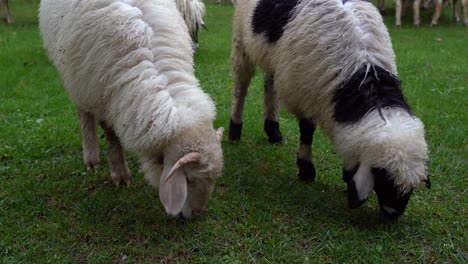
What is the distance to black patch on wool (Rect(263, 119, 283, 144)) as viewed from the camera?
17.1 feet

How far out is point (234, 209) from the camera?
12.7 feet

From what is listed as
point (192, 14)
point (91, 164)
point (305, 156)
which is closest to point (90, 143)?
point (91, 164)

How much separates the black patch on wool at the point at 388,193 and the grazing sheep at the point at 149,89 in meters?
1.13

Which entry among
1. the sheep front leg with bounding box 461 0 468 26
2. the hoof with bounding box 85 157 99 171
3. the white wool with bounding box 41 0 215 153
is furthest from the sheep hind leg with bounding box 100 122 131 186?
the sheep front leg with bounding box 461 0 468 26

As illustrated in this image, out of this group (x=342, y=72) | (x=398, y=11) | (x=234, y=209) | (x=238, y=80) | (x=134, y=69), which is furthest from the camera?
(x=398, y=11)

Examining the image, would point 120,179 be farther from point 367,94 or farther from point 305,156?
point 367,94

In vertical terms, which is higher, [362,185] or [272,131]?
[362,185]

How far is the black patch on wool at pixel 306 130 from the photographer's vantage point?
13.4ft

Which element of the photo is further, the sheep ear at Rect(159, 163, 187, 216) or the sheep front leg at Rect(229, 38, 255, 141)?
the sheep front leg at Rect(229, 38, 255, 141)

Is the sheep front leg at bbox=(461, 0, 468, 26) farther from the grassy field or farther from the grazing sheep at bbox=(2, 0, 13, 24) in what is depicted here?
the grazing sheep at bbox=(2, 0, 13, 24)

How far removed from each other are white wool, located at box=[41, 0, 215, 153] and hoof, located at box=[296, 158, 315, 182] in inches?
52.7

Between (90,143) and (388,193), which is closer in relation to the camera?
(388,193)

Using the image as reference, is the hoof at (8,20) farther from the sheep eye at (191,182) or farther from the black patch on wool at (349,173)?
the black patch on wool at (349,173)

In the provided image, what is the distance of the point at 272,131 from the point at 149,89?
2374 millimetres
